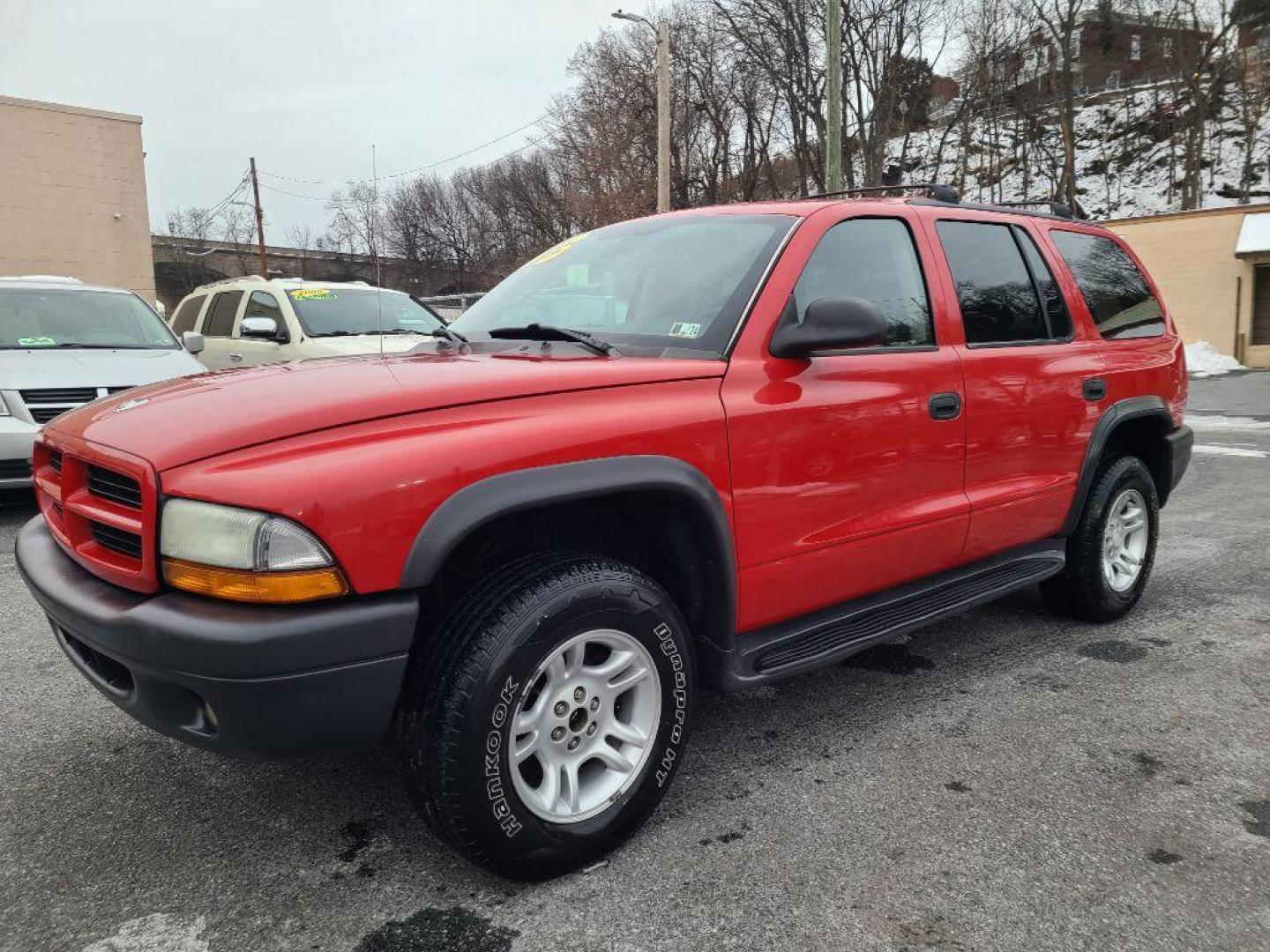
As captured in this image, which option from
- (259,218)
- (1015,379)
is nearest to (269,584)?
(1015,379)

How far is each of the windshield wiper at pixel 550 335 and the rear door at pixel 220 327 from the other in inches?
287

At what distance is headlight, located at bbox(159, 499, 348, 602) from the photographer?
184 cm

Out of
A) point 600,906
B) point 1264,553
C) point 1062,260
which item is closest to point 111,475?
point 600,906

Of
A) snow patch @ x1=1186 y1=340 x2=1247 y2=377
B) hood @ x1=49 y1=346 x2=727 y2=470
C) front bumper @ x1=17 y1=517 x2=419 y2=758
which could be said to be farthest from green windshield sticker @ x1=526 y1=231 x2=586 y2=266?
snow patch @ x1=1186 y1=340 x2=1247 y2=377

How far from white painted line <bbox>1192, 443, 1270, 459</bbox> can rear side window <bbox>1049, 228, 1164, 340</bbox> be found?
5.96 meters

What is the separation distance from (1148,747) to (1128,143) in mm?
46465

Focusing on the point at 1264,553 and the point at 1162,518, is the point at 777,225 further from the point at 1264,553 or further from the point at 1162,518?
the point at 1162,518

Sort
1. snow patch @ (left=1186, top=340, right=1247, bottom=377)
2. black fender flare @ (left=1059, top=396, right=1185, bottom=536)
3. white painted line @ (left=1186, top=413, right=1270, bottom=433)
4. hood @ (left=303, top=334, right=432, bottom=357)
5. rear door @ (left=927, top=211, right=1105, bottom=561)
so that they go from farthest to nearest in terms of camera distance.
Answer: snow patch @ (left=1186, top=340, right=1247, bottom=377) → white painted line @ (left=1186, top=413, right=1270, bottom=433) → hood @ (left=303, top=334, right=432, bottom=357) → black fender flare @ (left=1059, top=396, right=1185, bottom=536) → rear door @ (left=927, top=211, right=1105, bottom=561)

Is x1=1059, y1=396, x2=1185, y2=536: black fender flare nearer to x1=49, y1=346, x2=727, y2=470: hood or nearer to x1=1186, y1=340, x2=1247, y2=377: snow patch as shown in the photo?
x1=49, y1=346, x2=727, y2=470: hood

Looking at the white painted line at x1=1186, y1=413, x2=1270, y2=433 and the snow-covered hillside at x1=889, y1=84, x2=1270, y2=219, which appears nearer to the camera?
the white painted line at x1=1186, y1=413, x2=1270, y2=433

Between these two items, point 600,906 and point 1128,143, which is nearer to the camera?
point 600,906

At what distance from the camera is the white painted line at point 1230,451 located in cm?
919

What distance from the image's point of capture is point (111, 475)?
2.18 meters

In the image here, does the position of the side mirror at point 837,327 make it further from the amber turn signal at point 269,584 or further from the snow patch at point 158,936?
the snow patch at point 158,936
